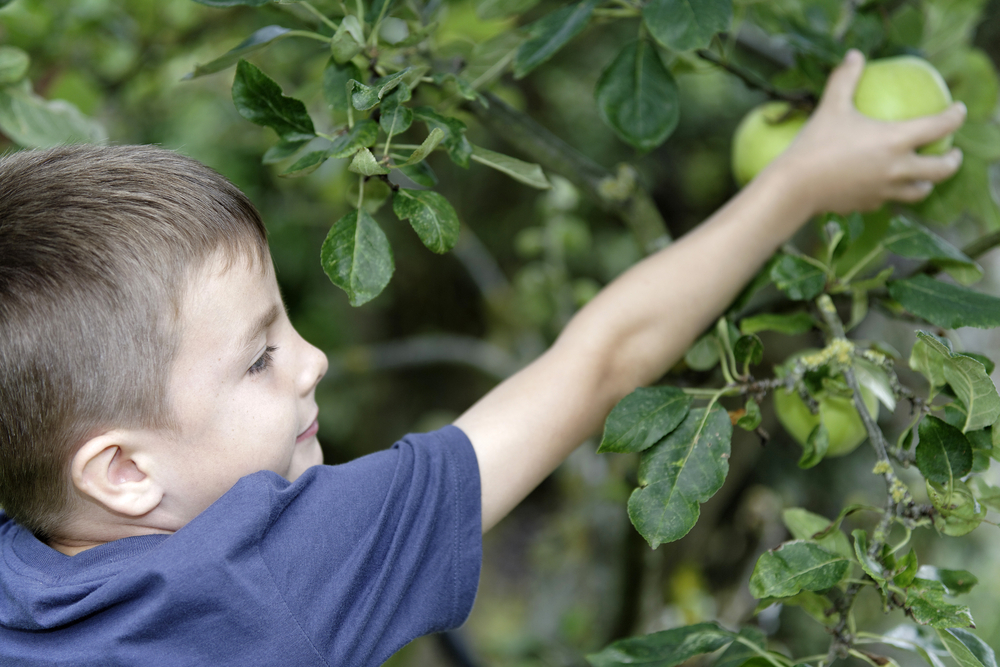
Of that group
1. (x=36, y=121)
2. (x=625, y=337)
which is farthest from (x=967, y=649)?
(x=36, y=121)

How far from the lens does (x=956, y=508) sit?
1.84ft

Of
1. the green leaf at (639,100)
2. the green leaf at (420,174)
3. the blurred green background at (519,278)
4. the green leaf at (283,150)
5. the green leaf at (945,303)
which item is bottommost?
the blurred green background at (519,278)

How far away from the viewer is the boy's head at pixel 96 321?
1.94 ft

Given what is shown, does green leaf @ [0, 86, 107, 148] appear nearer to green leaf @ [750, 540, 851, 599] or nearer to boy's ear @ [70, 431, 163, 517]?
boy's ear @ [70, 431, 163, 517]

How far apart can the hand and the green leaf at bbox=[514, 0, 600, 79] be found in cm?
25

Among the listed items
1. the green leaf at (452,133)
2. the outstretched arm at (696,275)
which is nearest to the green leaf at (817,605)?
the outstretched arm at (696,275)

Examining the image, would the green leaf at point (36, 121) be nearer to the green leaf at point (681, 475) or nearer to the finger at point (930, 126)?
the green leaf at point (681, 475)

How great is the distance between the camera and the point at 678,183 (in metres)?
2.99

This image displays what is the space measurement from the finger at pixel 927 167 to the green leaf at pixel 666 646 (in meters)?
0.49

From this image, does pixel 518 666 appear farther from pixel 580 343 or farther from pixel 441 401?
pixel 441 401

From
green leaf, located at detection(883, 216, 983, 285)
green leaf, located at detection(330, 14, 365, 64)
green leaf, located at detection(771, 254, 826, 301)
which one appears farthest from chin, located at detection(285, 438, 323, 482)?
green leaf, located at detection(883, 216, 983, 285)

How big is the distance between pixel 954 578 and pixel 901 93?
474mm

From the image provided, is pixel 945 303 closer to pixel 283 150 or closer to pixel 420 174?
pixel 420 174

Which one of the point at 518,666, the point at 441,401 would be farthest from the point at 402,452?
the point at 441,401
